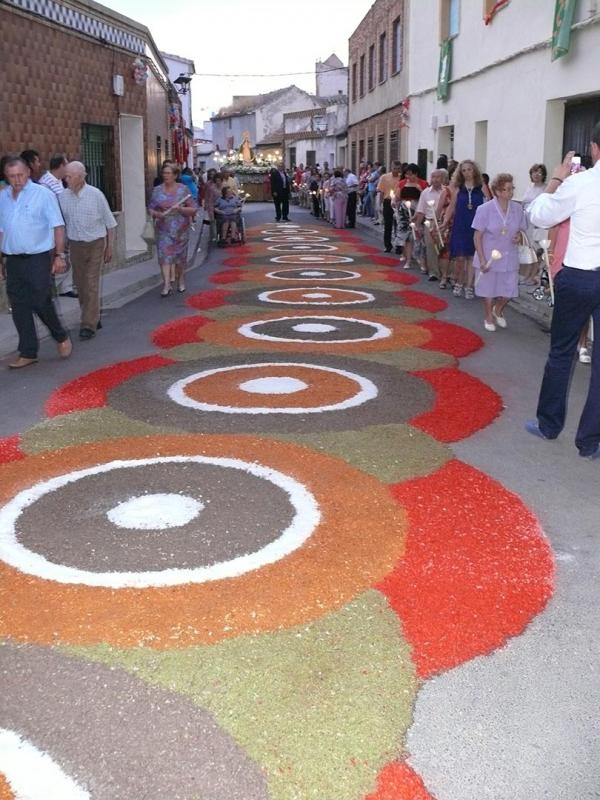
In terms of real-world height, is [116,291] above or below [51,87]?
below

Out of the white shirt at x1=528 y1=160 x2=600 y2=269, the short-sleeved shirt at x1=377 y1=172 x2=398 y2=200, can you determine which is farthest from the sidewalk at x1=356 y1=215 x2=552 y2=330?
the short-sleeved shirt at x1=377 y1=172 x2=398 y2=200

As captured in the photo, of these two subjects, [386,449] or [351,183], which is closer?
[386,449]

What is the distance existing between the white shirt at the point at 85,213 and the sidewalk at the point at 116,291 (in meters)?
1.26

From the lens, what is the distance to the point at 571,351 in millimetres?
5766

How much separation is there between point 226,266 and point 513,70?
6723 mm

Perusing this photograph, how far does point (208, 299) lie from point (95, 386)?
523 centimetres

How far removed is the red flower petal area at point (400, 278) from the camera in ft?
47.7

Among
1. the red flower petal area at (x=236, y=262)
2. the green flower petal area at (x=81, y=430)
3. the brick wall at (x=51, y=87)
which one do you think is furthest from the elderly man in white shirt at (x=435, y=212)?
the green flower petal area at (x=81, y=430)

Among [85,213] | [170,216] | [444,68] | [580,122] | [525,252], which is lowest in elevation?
[525,252]

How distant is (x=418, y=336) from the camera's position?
972cm

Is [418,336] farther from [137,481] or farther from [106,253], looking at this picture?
[137,481]

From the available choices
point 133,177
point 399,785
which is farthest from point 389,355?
point 133,177

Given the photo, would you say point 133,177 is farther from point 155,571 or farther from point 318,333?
point 155,571

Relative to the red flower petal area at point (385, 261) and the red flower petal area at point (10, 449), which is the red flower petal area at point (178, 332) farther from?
the red flower petal area at point (385, 261)
